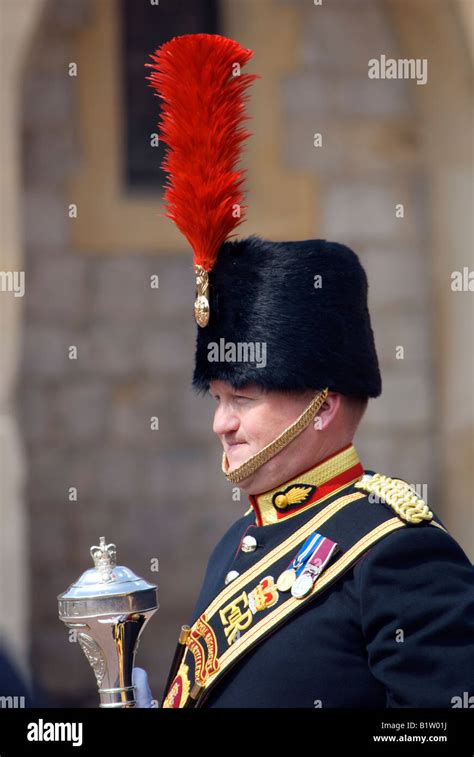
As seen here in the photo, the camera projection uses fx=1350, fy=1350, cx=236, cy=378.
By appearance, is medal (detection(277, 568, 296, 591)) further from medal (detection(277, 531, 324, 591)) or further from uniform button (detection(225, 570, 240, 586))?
uniform button (detection(225, 570, 240, 586))

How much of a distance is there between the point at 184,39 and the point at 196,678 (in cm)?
145

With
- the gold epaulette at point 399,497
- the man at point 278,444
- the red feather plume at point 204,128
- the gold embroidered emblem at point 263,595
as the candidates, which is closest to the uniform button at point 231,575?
the man at point 278,444

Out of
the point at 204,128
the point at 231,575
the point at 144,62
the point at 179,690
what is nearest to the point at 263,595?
the point at 231,575

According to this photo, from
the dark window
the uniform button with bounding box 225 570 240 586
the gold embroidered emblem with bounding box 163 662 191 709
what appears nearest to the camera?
the gold embroidered emblem with bounding box 163 662 191 709

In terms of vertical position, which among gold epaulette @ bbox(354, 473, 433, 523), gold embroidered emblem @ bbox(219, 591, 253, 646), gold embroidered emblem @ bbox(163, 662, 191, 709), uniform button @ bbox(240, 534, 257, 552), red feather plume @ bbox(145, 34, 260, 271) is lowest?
gold embroidered emblem @ bbox(163, 662, 191, 709)

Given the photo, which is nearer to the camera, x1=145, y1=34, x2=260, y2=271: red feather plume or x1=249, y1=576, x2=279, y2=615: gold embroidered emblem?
x1=249, y1=576, x2=279, y2=615: gold embroidered emblem

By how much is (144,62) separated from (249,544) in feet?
14.5

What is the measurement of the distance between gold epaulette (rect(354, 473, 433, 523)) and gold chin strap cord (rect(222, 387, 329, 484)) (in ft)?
0.62

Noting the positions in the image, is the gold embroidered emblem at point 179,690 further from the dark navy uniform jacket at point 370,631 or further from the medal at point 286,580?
the medal at point 286,580

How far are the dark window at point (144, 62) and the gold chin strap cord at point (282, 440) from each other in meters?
4.18

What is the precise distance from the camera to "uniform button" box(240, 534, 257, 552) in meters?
3.18

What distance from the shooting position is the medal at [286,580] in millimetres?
2945

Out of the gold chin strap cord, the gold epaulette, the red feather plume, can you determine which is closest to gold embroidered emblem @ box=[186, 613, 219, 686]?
the gold chin strap cord

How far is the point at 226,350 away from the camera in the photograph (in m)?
3.17
